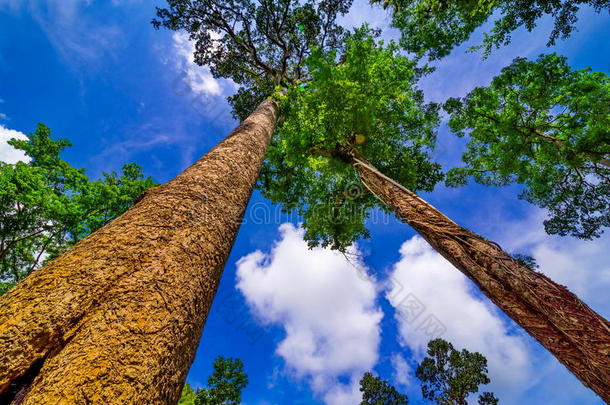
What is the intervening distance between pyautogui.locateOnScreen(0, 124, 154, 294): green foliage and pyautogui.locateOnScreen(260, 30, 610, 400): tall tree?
16.7 ft

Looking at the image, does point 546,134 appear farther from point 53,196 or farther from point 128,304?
point 53,196

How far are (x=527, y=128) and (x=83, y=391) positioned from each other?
37.8 feet

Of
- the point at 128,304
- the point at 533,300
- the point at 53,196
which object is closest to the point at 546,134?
the point at 533,300

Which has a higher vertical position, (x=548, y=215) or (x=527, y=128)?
(x=527, y=128)

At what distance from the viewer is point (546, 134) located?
29.7 feet

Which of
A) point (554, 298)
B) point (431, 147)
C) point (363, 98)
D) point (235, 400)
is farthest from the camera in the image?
point (235, 400)

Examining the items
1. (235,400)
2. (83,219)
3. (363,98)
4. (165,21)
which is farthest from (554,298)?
(235,400)

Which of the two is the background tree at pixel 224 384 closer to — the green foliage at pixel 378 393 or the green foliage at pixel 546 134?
the green foliage at pixel 378 393


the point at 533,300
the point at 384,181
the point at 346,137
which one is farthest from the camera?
the point at 346,137

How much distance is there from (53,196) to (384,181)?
32.8 ft

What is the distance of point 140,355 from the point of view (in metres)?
0.87

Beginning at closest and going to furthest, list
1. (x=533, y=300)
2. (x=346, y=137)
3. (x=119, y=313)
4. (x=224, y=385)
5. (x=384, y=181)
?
1. (x=119, y=313)
2. (x=533, y=300)
3. (x=384, y=181)
4. (x=346, y=137)
5. (x=224, y=385)

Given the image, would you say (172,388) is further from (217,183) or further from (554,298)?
(554,298)

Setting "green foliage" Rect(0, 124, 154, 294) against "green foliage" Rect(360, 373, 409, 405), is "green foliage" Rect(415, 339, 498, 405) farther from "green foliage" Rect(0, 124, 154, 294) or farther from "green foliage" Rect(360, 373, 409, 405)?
"green foliage" Rect(0, 124, 154, 294)
